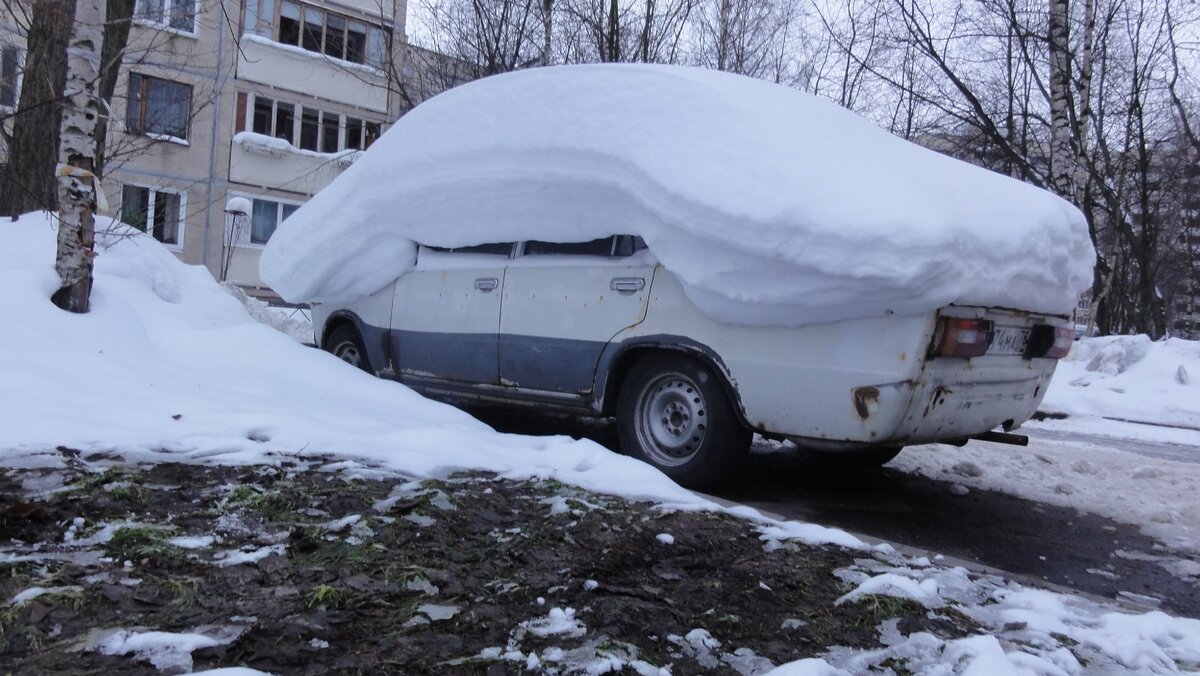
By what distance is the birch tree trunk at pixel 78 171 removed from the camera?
526cm

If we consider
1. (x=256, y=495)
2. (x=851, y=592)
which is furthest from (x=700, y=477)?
(x=256, y=495)

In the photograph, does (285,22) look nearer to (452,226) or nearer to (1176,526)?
(452,226)

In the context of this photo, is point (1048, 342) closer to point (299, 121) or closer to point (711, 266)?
point (711, 266)

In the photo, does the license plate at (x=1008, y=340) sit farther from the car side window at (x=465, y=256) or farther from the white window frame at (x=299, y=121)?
the white window frame at (x=299, y=121)

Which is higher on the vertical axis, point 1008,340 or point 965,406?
point 1008,340

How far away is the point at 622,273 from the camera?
15.9 feet

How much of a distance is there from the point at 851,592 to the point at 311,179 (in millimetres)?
25177

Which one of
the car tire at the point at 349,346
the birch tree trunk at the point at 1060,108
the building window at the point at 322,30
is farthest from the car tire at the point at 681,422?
the building window at the point at 322,30

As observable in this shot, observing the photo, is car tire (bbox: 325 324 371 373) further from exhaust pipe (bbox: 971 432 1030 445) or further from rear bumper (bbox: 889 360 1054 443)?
exhaust pipe (bbox: 971 432 1030 445)

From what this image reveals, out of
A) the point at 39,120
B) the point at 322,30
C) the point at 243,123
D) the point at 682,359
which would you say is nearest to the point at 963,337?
the point at 682,359

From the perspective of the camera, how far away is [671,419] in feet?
15.8

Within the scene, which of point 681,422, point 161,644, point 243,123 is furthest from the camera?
point 243,123

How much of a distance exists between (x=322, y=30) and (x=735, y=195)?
24581mm

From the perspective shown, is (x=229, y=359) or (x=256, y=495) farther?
(x=229, y=359)
